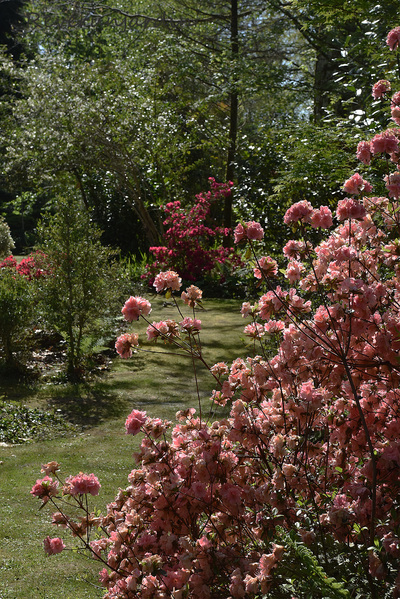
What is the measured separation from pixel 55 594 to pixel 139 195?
12577 millimetres

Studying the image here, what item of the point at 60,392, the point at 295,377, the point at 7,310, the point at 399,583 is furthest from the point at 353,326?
the point at 7,310

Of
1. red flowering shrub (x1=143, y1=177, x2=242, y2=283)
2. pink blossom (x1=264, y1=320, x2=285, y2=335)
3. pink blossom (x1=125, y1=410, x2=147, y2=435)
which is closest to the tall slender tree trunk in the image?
red flowering shrub (x1=143, y1=177, x2=242, y2=283)

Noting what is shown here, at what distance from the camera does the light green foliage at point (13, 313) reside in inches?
276

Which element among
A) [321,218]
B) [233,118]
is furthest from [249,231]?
[233,118]

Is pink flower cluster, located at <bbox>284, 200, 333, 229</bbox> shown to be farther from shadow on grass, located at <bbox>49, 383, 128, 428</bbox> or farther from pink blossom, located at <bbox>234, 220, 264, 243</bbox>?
shadow on grass, located at <bbox>49, 383, 128, 428</bbox>

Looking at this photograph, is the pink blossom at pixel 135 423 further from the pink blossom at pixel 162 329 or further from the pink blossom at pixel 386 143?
the pink blossom at pixel 386 143

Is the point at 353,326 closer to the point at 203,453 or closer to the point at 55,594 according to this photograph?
the point at 203,453

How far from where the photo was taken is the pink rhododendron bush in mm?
2031

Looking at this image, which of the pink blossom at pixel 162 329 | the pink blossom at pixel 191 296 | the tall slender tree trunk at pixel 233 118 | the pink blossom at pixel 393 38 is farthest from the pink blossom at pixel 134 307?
the tall slender tree trunk at pixel 233 118

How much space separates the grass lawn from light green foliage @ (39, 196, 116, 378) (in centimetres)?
76

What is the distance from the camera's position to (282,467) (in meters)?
2.36

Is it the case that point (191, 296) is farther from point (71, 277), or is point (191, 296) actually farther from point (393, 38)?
point (71, 277)

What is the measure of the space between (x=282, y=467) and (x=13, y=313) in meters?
5.26

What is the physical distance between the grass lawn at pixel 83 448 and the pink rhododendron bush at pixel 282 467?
1.40ft
